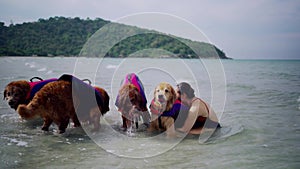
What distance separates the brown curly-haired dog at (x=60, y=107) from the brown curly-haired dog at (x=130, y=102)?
65 cm

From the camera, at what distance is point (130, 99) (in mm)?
5828

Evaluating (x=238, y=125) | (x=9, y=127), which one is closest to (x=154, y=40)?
(x=238, y=125)

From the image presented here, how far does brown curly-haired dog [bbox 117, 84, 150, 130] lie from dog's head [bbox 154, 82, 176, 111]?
1.25 feet

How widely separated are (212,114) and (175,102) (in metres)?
1.00

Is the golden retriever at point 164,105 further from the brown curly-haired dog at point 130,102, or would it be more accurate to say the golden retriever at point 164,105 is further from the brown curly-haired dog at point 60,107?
the brown curly-haired dog at point 60,107

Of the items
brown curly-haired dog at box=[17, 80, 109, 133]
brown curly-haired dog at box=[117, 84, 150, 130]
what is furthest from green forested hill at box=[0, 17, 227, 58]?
brown curly-haired dog at box=[117, 84, 150, 130]

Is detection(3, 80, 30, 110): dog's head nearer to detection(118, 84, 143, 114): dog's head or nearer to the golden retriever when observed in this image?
detection(118, 84, 143, 114): dog's head

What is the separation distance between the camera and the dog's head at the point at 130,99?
19.1ft

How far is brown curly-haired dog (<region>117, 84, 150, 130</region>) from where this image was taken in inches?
230

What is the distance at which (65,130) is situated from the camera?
598cm

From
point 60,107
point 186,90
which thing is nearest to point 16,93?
point 60,107

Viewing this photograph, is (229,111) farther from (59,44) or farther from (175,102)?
(59,44)

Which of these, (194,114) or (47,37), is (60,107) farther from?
(47,37)

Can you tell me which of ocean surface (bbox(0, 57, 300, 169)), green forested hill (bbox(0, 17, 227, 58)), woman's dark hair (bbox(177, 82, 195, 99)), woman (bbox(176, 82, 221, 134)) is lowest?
ocean surface (bbox(0, 57, 300, 169))
